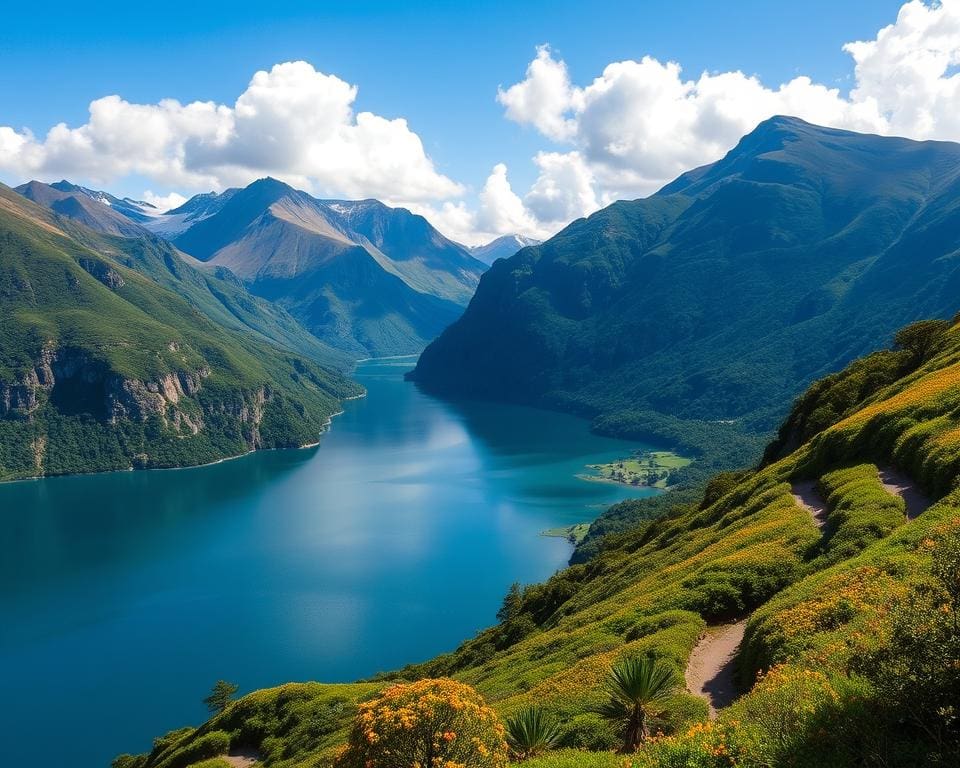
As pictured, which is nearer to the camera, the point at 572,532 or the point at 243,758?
the point at 243,758

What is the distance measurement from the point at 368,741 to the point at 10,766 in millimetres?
96465

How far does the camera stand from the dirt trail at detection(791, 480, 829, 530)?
3875cm

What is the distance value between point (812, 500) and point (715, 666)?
20510mm

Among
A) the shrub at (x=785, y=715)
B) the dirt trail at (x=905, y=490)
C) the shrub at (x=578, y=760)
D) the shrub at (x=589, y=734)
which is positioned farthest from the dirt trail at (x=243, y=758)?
the dirt trail at (x=905, y=490)

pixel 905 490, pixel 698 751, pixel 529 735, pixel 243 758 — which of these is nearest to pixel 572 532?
pixel 243 758

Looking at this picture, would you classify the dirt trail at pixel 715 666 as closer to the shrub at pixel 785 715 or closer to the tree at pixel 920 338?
the shrub at pixel 785 715

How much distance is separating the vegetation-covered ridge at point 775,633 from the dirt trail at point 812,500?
220 millimetres

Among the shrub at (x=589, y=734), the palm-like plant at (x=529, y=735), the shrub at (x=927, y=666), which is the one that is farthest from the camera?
the shrub at (x=589, y=734)

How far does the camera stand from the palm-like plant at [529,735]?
20.7 metres

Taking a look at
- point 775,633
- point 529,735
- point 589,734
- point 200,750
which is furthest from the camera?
point 200,750

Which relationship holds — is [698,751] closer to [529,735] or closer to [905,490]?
[529,735]

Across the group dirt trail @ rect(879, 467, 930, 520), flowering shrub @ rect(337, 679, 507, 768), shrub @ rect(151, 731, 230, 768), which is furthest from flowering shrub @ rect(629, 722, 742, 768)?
shrub @ rect(151, 731, 230, 768)

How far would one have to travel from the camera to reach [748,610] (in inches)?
1238

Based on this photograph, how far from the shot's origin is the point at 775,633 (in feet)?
73.9
